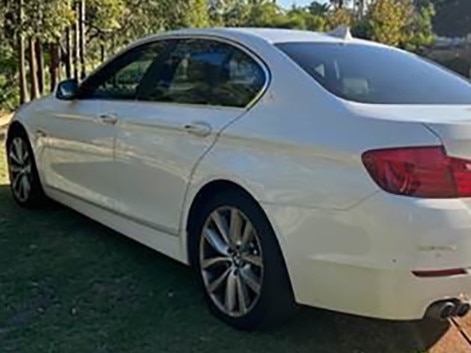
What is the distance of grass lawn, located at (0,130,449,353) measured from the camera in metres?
3.39

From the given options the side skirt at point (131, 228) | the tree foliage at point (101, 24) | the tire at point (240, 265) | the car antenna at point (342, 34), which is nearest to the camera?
the tire at point (240, 265)

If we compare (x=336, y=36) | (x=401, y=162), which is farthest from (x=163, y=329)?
(x=336, y=36)

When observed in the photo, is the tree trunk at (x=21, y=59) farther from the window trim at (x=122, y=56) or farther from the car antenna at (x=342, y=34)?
the car antenna at (x=342, y=34)

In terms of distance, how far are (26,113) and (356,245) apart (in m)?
3.60

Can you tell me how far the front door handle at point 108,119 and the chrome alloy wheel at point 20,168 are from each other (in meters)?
1.36

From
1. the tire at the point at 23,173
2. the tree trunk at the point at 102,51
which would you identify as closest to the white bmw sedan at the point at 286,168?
the tire at the point at 23,173

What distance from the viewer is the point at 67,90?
5055 millimetres

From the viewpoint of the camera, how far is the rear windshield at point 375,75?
133 inches

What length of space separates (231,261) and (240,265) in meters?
0.07

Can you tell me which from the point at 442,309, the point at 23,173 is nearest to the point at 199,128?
the point at 442,309

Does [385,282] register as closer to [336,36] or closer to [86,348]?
[86,348]

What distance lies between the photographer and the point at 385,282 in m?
2.91

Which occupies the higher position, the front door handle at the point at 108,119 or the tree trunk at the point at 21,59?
the front door handle at the point at 108,119

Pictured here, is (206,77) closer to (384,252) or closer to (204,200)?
(204,200)
